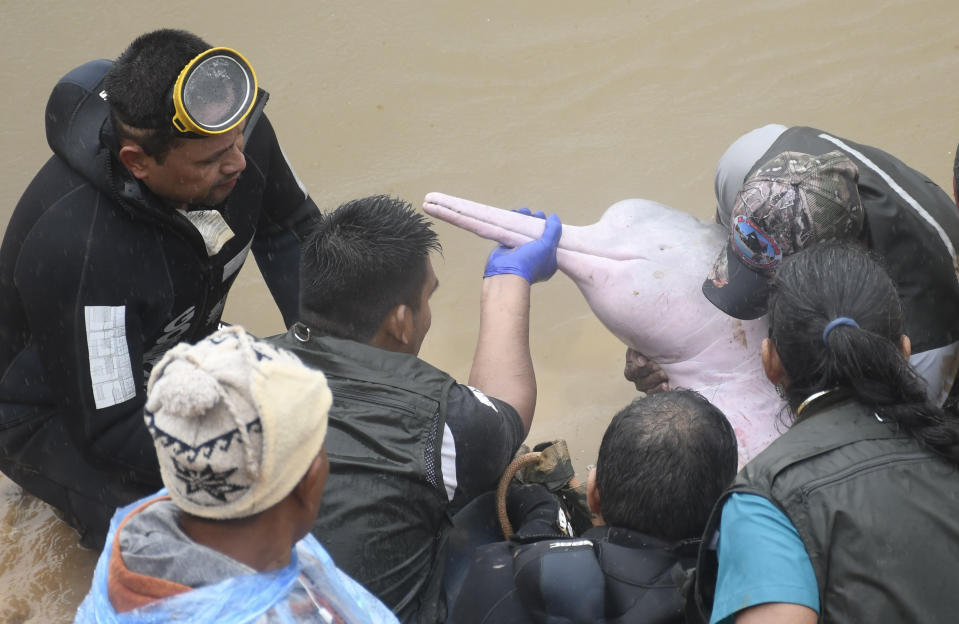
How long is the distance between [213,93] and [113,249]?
0.38 metres

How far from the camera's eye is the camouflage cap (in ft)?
5.98

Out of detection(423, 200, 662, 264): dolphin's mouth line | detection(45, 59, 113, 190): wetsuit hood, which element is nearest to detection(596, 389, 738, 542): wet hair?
detection(423, 200, 662, 264): dolphin's mouth line

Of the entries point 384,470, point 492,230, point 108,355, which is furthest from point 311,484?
point 492,230

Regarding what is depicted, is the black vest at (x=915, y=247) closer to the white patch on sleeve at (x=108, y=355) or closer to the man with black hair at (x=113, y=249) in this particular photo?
the man with black hair at (x=113, y=249)

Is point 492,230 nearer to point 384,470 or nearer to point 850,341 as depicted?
point 384,470

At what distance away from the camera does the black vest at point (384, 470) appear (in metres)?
1.57

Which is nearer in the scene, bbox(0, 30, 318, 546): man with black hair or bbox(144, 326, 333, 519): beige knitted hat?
bbox(144, 326, 333, 519): beige knitted hat

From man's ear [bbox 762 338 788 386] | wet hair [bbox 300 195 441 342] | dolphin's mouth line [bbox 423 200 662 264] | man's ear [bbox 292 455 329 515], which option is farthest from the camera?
dolphin's mouth line [bbox 423 200 662 264]

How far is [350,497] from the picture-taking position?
158 cm

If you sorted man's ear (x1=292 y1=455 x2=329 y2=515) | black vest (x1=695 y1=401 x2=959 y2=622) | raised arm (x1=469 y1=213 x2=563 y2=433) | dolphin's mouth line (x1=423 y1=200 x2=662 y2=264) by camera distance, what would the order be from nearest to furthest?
man's ear (x1=292 y1=455 x2=329 y2=515) < black vest (x1=695 y1=401 x2=959 y2=622) < raised arm (x1=469 y1=213 x2=563 y2=433) < dolphin's mouth line (x1=423 y1=200 x2=662 y2=264)

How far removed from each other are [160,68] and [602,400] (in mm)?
1775

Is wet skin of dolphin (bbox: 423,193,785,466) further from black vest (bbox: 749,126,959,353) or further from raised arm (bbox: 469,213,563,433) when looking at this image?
black vest (bbox: 749,126,959,353)

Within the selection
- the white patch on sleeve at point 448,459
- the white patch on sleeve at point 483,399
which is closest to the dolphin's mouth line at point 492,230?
the white patch on sleeve at point 483,399

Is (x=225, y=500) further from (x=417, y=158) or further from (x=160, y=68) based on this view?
(x=417, y=158)
